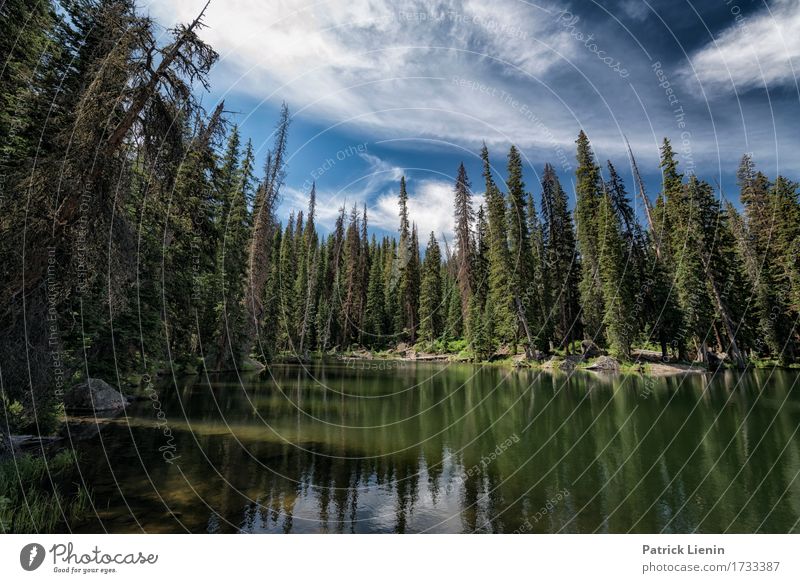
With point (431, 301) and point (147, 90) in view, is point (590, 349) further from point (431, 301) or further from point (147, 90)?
point (147, 90)

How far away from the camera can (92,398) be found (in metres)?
16.6

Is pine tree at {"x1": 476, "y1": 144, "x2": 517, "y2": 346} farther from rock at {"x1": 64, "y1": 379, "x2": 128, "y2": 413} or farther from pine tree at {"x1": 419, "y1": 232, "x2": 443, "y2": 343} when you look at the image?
rock at {"x1": 64, "y1": 379, "x2": 128, "y2": 413}

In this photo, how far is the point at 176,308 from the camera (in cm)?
2203

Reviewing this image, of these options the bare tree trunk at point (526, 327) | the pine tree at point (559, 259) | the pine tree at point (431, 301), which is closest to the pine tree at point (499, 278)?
the bare tree trunk at point (526, 327)

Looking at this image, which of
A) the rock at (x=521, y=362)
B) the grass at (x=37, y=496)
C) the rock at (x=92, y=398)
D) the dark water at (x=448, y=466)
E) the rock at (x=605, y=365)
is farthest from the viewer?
the rock at (x=521, y=362)

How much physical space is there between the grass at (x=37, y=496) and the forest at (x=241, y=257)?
3.63ft

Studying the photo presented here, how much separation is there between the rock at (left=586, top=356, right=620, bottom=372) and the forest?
1123 mm

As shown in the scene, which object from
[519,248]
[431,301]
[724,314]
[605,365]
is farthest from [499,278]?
[724,314]

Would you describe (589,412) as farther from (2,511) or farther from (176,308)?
(176,308)

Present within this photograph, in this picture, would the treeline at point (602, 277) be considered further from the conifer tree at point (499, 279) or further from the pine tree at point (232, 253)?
the pine tree at point (232, 253)

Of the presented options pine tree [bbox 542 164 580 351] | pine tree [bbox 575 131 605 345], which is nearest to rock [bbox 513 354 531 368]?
pine tree [bbox 542 164 580 351]

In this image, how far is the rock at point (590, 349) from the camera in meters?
41.9

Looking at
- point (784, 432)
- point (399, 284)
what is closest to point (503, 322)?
point (399, 284)
